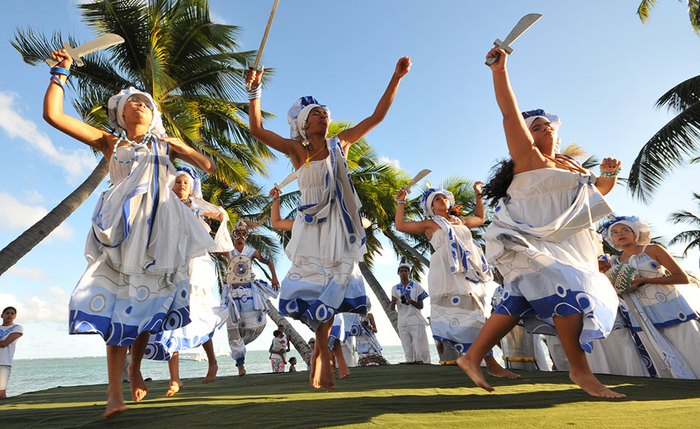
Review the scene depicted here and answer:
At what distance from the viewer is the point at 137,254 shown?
9.59ft

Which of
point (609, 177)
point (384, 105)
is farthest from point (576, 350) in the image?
point (384, 105)

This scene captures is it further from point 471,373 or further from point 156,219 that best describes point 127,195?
point 471,373

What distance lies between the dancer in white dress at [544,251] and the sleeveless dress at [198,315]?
2629mm

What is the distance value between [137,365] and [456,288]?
343 centimetres

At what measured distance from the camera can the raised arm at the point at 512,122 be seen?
9.25 ft

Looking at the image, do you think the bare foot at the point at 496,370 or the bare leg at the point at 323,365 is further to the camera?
the bare foot at the point at 496,370

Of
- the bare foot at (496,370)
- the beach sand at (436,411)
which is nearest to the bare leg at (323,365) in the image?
the beach sand at (436,411)

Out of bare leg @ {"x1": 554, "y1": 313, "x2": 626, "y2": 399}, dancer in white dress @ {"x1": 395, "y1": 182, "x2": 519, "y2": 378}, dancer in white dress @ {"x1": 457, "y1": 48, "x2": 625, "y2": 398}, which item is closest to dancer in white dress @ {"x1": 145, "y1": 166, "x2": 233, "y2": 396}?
dancer in white dress @ {"x1": 395, "y1": 182, "x2": 519, "y2": 378}

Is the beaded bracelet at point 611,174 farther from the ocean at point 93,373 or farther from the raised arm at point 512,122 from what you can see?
the ocean at point 93,373

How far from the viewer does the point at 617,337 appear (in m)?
4.73

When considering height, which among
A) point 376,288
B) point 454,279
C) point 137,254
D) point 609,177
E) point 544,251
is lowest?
point 544,251

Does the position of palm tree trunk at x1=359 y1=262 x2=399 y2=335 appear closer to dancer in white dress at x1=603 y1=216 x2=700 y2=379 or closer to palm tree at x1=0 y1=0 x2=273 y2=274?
palm tree at x1=0 y1=0 x2=273 y2=274

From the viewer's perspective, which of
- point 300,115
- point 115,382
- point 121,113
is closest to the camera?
point 115,382

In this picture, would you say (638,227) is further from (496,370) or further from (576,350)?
(576,350)
